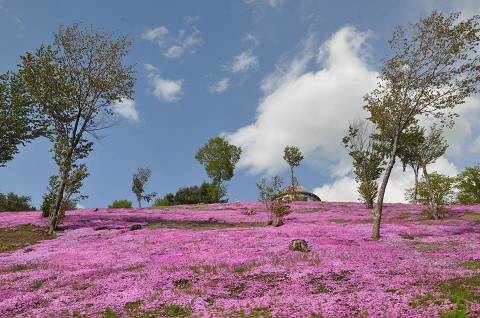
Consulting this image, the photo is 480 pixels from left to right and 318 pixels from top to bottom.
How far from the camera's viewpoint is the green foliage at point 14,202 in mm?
70938

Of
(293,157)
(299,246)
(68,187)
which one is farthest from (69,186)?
(293,157)

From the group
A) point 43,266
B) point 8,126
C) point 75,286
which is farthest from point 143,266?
point 8,126

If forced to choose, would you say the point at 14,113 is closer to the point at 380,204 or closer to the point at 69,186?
the point at 69,186

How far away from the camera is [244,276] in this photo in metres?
15.1

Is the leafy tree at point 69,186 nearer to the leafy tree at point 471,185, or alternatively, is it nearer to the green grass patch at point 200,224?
the green grass patch at point 200,224

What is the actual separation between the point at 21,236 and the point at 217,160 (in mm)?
60698

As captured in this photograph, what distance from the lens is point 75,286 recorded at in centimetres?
1466

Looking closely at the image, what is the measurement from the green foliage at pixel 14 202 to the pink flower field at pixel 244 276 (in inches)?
2206

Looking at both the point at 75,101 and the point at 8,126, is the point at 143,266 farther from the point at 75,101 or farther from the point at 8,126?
the point at 8,126

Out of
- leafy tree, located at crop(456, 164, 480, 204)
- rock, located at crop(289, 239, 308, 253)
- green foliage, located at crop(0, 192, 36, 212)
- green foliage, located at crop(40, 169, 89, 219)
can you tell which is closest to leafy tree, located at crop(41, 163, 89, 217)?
green foliage, located at crop(40, 169, 89, 219)

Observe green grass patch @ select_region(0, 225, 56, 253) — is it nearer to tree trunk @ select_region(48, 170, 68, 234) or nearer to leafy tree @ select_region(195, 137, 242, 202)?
tree trunk @ select_region(48, 170, 68, 234)

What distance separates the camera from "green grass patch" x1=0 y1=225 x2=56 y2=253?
24.7 metres

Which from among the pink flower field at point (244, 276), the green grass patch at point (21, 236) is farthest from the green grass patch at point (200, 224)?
the green grass patch at point (21, 236)

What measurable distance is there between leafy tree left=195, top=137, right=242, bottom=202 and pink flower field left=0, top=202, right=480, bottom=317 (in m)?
59.4
